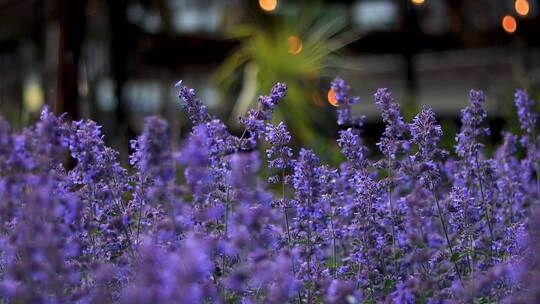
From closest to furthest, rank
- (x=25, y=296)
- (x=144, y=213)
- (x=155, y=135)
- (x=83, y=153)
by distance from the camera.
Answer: (x=25, y=296), (x=155, y=135), (x=83, y=153), (x=144, y=213)

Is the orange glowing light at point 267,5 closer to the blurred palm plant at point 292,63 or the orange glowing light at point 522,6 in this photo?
the blurred palm plant at point 292,63

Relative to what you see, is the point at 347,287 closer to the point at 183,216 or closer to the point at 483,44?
the point at 183,216

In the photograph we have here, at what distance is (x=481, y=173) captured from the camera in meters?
2.89

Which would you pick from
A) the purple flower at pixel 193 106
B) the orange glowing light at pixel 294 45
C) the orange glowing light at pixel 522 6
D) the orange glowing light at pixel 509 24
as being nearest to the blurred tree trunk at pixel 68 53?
the orange glowing light at pixel 294 45

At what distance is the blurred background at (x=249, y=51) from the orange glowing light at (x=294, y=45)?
12mm

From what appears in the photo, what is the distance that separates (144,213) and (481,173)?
1.12m

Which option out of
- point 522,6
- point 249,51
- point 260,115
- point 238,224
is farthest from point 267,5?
point 238,224

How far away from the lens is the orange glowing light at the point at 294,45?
26.4 feet

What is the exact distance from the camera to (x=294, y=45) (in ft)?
26.8

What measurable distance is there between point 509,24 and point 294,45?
2.39 m

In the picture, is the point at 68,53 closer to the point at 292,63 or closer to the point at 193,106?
the point at 292,63

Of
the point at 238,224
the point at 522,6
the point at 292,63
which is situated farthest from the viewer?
the point at 522,6

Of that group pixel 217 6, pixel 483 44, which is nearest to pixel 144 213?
pixel 483 44

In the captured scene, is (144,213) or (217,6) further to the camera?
(217,6)
